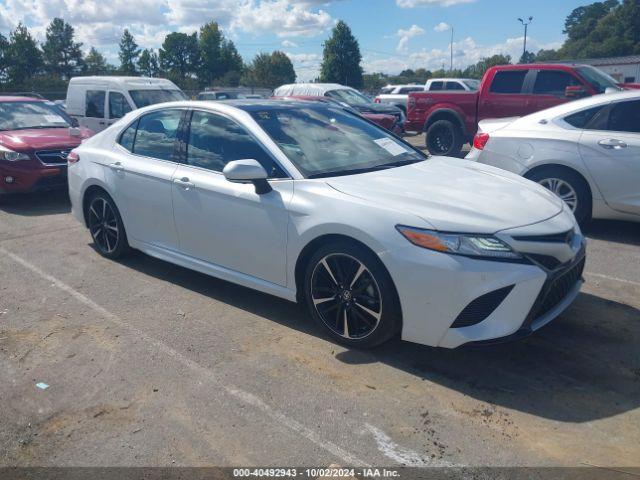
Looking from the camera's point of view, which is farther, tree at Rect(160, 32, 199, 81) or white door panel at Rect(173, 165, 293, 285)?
tree at Rect(160, 32, 199, 81)

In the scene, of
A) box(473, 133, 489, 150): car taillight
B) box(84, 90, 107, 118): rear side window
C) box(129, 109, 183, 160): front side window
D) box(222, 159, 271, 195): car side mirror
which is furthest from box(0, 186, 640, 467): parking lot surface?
box(84, 90, 107, 118): rear side window

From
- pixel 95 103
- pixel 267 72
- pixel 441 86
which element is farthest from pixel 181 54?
pixel 95 103

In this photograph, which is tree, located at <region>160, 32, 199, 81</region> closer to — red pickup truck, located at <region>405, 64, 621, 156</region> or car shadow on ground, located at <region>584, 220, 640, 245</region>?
red pickup truck, located at <region>405, 64, 621, 156</region>

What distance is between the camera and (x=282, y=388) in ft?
11.1

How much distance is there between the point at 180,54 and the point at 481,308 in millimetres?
94017

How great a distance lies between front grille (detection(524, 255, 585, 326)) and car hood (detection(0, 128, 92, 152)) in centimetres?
775

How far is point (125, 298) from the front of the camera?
4855mm

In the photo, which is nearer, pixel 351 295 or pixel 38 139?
pixel 351 295

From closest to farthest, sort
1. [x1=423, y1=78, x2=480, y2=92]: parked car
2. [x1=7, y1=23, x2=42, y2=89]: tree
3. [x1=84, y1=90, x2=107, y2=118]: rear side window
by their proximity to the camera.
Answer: [x1=84, y1=90, x2=107, y2=118]: rear side window → [x1=423, y1=78, x2=480, y2=92]: parked car → [x1=7, y1=23, x2=42, y2=89]: tree

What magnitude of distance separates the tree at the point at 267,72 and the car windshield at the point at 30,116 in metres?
68.7

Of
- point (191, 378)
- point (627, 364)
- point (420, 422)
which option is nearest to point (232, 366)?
point (191, 378)

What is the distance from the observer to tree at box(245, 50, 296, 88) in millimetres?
79950

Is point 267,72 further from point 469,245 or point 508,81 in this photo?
point 469,245

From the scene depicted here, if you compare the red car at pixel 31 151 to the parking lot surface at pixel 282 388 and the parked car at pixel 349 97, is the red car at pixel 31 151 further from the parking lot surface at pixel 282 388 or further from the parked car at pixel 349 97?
the parked car at pixel 349 97
